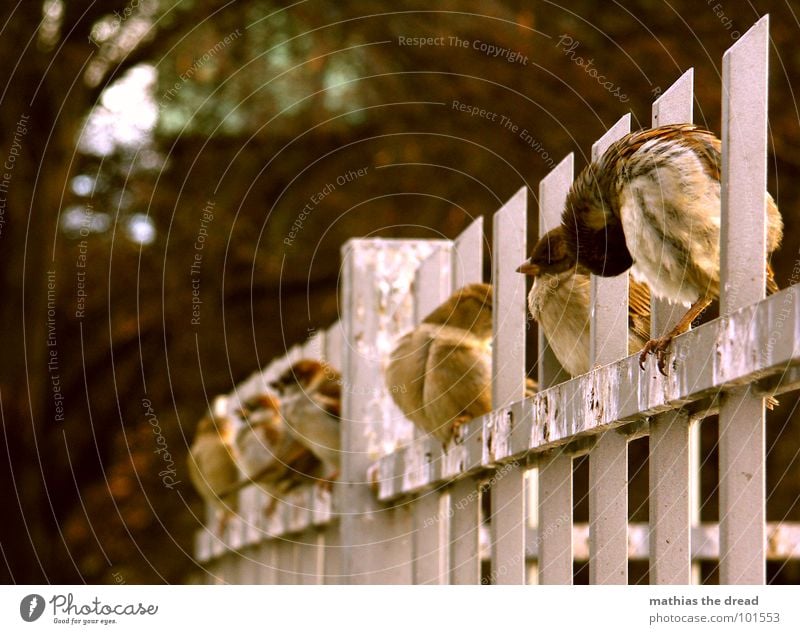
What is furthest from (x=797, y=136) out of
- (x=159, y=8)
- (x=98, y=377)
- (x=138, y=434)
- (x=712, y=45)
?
(x=138, y=434)

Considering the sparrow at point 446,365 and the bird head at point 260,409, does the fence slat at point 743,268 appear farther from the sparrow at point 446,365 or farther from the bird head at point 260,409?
the bird head at point 260,409

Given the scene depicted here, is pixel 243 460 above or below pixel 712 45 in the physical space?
below

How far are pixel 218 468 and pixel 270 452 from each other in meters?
1.25

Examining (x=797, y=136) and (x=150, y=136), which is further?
(x=150, y=136)

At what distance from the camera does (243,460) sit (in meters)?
7.22

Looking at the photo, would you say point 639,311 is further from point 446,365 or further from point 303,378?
point 303,378

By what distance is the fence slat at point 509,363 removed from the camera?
2.55 meters

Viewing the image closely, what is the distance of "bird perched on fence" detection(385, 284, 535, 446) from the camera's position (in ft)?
11.8

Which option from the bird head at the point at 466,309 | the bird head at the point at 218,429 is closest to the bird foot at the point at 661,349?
the bird head at the point at 466,309

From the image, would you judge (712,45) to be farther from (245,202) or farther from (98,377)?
(98,377)
